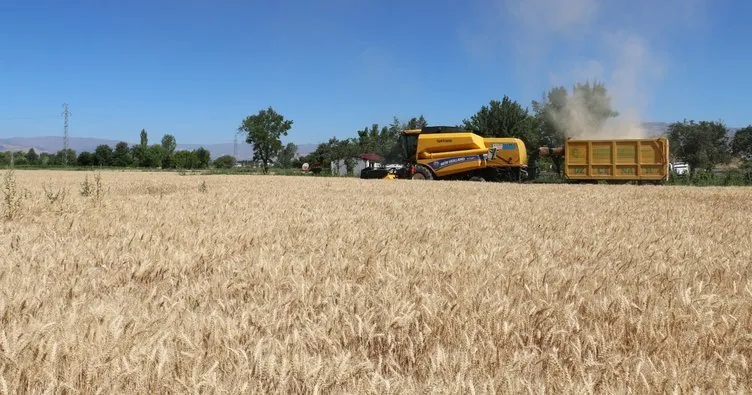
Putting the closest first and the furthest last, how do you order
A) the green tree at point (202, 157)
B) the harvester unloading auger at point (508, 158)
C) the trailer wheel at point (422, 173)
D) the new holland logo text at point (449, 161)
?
the harvester unloading auger at point (508, 158), the new holland logo text at point (449, 161), the trailer wheel at point (422, 173), the green tree at point (202, 157)

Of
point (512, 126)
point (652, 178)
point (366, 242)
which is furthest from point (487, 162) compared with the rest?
point (512, 126)

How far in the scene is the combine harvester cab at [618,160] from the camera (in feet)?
86.2

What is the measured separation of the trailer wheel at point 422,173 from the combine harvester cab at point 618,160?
738 cm

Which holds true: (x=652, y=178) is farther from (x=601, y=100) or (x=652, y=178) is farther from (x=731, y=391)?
(x=601, y=100)

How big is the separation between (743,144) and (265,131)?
99096 mm

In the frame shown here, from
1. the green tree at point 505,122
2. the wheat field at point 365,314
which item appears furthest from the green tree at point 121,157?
the wheat field at point 365,314

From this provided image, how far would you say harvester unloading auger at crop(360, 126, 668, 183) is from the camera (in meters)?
26.5

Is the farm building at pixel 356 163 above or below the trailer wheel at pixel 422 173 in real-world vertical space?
above

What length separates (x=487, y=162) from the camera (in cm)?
2791

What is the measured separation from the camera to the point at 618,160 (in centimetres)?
2691

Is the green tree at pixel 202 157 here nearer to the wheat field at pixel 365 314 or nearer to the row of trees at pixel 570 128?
the row of trees at pixel 570 128

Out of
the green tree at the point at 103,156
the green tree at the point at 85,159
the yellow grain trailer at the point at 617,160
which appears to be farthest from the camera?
the green tree at the point at 103,156

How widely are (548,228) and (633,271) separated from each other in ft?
8.60

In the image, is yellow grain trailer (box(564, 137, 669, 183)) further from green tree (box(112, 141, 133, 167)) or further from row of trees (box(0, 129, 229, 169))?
green tree (box(112, 141, 133, 167))
